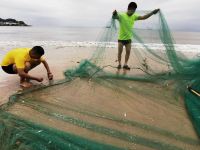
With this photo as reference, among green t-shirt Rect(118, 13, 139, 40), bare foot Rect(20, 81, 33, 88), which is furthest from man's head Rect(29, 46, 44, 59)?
green t-shirt Rect(118, 13, 139, 40)

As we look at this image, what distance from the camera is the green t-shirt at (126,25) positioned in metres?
6.34

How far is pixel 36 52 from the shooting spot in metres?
5.02

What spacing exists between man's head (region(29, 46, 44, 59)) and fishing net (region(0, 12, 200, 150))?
614mm

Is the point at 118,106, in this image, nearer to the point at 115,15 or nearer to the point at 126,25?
the point at 126,25

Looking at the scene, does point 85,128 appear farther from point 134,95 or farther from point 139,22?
point 139,22

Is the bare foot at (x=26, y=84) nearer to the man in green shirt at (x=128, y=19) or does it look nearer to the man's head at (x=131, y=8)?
the man in green shirt at (x=128, y=19)

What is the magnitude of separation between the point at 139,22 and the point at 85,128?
3.75 metres

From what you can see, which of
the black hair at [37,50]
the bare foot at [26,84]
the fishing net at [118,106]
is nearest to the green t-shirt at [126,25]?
the fishing net at [118,106]

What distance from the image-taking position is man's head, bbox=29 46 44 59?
497 centimetres

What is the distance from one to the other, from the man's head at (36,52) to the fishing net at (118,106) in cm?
61

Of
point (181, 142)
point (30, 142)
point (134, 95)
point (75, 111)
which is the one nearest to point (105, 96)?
point (134, 95)

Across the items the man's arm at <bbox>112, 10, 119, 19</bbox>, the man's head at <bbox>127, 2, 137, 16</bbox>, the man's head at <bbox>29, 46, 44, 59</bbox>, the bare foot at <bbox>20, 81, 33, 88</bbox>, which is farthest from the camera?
the man's head at <bbox>127, 2, 137, 16</bbox>

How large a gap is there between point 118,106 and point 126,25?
2564 millimetres

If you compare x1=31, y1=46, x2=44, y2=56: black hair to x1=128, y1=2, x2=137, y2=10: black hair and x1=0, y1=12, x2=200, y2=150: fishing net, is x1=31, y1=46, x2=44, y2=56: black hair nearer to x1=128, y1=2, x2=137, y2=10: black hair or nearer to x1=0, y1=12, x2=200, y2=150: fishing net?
x1=0, y1=12, x2=200, y2=150: fishing net
